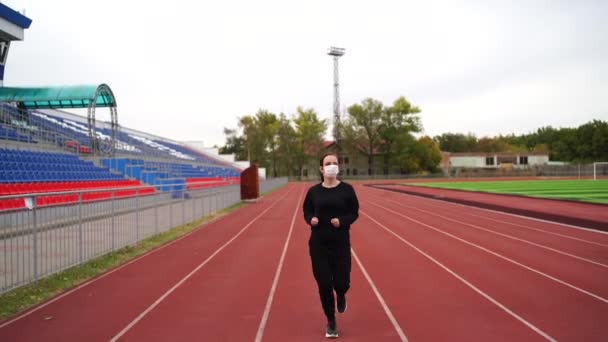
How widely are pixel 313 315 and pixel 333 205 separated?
63.8 inches

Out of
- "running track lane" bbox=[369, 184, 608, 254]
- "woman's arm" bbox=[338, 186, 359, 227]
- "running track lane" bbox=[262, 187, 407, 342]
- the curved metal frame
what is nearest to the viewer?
"woman's arm" bbox=[338, 186, 359, 227]

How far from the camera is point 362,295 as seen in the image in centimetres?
640

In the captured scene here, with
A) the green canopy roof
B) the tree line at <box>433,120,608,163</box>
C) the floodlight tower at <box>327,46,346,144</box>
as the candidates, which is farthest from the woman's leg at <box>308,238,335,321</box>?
the tree line at <box>433,120,608,163</box>

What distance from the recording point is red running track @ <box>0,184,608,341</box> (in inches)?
193

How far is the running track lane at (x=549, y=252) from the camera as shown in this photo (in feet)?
23.4

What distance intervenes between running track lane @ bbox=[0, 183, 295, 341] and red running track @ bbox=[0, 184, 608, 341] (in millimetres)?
15

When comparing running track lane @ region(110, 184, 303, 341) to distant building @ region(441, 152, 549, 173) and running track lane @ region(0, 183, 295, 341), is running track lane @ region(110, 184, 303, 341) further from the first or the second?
distant building @ region(441, 152, 549, 173)

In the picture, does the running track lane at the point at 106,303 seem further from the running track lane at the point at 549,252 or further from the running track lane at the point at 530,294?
the running track lane at the point at 549,252

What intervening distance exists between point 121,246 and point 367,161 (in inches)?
3111

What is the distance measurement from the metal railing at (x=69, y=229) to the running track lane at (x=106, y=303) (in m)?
0.68

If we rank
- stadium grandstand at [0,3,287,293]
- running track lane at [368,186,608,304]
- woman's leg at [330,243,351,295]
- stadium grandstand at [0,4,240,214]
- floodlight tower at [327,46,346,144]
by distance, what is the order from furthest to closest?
1. floodlight tower at [327,46,346,144]
2. stadium grandstand at [0,4,240,214]
3. running track lane at [368,186,608,304]
4. stadium grandstand at [0,3,287,293]
5. woman's leg at [330,243,351,295]

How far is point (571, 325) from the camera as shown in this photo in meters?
4.96

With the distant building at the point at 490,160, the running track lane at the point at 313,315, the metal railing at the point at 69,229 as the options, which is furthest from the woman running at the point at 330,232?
the distant building at the point at 490,160

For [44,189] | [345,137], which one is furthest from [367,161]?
[44,189]
